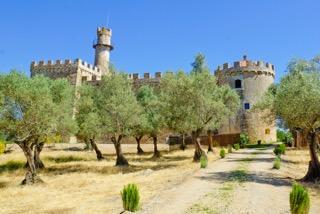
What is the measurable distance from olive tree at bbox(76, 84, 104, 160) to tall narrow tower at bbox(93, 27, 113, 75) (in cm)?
2750

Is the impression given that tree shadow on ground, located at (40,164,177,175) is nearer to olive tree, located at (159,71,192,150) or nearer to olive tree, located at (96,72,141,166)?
olive tree, located at (96,72,141,166)

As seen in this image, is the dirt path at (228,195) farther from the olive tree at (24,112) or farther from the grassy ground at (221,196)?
the olive tree at (24,112)

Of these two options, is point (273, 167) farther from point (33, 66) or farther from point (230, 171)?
point (33, 66)

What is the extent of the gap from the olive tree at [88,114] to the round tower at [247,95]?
24822 millimetres

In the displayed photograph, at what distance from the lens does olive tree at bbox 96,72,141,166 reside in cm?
3319

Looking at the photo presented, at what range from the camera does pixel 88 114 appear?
116 ft

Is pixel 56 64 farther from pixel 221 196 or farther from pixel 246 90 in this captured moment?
pixel 221 196

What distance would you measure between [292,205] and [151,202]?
220 inches

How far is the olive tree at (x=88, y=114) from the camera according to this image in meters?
34.5

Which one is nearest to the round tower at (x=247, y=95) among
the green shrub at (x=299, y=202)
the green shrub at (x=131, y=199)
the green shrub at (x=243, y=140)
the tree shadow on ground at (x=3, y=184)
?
the green shrub at (x=243, y=140)

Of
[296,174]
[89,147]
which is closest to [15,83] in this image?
[296,174]

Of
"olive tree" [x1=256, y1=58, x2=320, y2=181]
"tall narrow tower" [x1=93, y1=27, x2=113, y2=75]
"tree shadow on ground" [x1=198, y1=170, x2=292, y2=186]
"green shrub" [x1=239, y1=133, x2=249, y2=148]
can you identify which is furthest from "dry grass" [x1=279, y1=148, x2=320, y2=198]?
"tall narrow tower" [x1=93, y1=27, x2=113, y2=75]

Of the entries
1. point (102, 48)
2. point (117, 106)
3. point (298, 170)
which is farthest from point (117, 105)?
point (102, 48)

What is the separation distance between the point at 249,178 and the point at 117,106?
14842 mm
